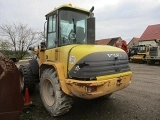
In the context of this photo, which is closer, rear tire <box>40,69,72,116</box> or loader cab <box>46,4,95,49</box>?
rear tire <box>40,69,72,116</box>

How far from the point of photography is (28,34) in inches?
1116

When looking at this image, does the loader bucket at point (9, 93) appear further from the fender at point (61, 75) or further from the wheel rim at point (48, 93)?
the wheel rim at point (48, 93)

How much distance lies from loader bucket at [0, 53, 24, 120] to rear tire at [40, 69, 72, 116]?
1.17 metres

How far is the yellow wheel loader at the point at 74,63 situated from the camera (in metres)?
4.87

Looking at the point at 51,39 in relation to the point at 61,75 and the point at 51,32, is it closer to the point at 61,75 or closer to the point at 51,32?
the point at 51,32

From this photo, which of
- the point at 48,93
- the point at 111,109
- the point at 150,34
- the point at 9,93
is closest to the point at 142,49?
the point at 150,34

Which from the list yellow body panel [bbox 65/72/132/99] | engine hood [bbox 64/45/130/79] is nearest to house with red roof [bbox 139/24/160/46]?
engine hood [bbox 64/45/130/79]

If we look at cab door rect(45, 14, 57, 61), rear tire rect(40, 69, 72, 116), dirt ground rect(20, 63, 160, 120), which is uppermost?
cab door rect(45, 14, 57, 61)

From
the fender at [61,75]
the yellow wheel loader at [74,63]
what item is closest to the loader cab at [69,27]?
the yellow wheel loader at [74,63]

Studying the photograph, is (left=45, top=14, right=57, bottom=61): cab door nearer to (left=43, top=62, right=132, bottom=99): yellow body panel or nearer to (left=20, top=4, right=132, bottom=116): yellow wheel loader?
(left=20, top=4, right=132, bottom=116): yellow wheel loader

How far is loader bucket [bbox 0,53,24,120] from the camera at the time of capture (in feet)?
13.3

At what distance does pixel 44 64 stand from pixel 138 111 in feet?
8.54

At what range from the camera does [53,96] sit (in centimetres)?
583

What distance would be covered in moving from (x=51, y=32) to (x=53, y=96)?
1599 mm
